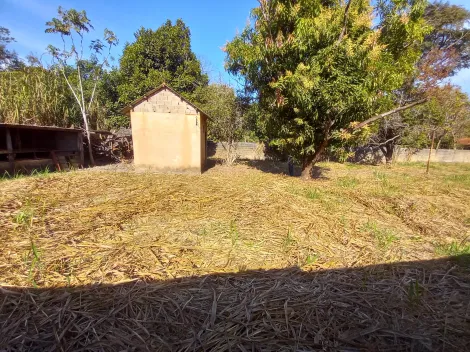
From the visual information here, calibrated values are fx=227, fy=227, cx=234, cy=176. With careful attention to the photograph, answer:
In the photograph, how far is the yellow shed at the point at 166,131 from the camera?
31.5 ft

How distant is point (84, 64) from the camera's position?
68.9 ft

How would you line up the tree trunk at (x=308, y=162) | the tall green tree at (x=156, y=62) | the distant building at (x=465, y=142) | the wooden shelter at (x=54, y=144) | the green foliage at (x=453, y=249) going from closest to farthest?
the green foliage at (x=453, y=249) < the tree trunk at (x=308, y=162) < the wooden shelter at (x=54, y=144) < the tall green tree at (x=156, y=62) < the distant building at (x=465, y=142)

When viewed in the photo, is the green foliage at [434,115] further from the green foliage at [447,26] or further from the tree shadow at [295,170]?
the tree shadow at [295,170]

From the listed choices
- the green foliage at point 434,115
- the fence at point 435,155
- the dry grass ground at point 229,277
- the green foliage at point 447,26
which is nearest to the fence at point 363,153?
the fence at point 435,155

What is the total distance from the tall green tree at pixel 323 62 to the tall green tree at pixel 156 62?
10197mm

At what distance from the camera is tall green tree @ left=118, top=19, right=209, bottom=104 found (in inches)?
666

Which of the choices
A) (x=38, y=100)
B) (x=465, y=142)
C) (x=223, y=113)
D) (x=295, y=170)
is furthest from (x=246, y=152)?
(x=465, y=142)

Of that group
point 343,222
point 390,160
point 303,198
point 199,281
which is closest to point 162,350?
point 199,281

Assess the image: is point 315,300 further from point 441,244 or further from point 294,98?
point 294,98

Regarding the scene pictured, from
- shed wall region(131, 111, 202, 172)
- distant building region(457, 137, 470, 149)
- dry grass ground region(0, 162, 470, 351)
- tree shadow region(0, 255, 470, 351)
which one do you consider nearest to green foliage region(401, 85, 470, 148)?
dry grass ground region(0, 162, 470, 351)

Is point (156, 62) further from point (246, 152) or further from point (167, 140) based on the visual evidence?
point (167, 140)

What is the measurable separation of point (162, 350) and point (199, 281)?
2.51 feet

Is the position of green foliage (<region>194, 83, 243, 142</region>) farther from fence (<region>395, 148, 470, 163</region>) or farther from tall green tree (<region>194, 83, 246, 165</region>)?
fence (<region>395, 148, 470, 163</region>)

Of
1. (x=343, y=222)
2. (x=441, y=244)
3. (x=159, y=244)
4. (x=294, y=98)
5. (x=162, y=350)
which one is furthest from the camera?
(x=294, y=98)
